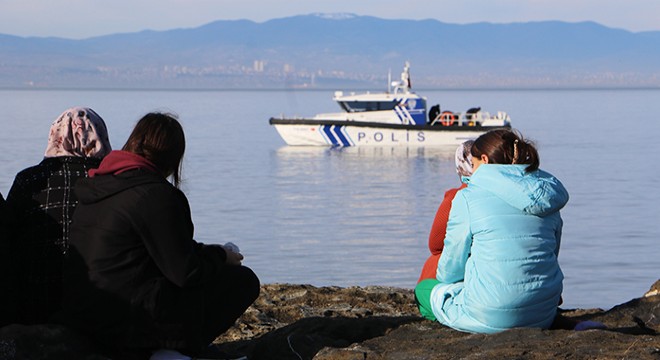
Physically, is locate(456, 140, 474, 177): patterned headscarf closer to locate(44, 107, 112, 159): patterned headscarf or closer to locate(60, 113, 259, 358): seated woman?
locate(60, 113, 259, 358): seated woman

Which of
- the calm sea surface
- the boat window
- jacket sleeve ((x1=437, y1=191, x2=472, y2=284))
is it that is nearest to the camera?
jacket sleeve ((x1=437, y1=191, x2=472, y2=284))

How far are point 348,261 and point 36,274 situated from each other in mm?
8830

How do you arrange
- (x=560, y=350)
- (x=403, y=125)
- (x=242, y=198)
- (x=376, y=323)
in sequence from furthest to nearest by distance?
(x=403, y=125) < (x=242, y=198) < (x=376, y=323) < (x=560, y=350)

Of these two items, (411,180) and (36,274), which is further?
(411,180)

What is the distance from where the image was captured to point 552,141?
1704 inches

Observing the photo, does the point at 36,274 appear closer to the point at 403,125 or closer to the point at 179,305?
the point at 179,305

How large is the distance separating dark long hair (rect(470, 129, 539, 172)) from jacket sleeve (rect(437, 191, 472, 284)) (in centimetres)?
22

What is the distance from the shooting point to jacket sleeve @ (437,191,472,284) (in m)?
4.79

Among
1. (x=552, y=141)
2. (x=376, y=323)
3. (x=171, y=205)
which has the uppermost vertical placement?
(x=171, y=205)

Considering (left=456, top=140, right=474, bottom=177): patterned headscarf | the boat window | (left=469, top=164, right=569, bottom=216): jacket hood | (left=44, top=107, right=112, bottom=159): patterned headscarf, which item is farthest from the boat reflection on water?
(left=44, top=107, right=112, bottom=159): patterned headscarf

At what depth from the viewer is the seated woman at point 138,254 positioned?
420cm

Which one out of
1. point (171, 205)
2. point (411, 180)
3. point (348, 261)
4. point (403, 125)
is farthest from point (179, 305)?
point (403, 125)

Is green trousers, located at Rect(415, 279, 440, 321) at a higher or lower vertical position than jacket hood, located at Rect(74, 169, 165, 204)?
lower

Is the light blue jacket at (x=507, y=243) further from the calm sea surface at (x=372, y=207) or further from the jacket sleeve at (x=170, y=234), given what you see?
the calm sea surface at (x=372, y=207)
